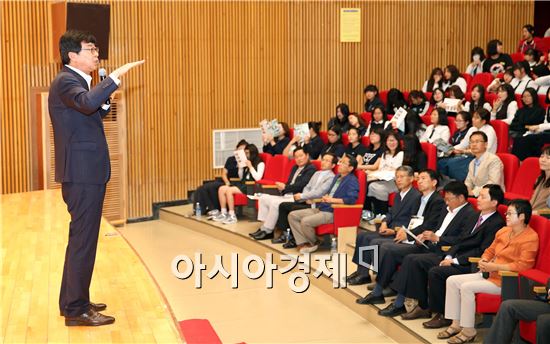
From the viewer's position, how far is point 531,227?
4.59 m

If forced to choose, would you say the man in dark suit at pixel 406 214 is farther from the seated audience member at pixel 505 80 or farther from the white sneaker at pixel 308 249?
the seated audience member at pixel 505 80

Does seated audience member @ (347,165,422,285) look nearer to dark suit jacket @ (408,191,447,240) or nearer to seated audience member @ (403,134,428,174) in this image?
dark suit jacket @ (408,191,447,240)

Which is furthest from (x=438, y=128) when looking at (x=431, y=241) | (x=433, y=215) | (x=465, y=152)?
(x=431, y=241)

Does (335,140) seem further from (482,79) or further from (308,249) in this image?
(482,79)

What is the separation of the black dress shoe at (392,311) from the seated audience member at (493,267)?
0.47m

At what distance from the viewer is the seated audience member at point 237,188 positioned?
26.4 ft

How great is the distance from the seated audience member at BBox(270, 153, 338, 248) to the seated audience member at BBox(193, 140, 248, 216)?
54.3 inches

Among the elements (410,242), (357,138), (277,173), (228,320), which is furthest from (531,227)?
(277,173)

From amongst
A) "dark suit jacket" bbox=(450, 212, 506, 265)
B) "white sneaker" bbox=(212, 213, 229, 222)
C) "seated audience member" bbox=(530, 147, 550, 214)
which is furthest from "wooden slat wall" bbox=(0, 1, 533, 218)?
"dark suit jacket" bbox=(450, 212, 506, 265)

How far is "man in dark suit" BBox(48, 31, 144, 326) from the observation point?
307 cm

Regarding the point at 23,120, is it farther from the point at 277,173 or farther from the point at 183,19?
the point at 277,173

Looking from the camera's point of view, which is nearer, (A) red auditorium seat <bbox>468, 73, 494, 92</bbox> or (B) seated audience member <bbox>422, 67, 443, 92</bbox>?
(A) red auditorium seat <bbox>468, 73, 494, 92</bbox>

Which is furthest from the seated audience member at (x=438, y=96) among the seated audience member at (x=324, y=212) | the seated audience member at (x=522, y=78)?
the seated audience member at (x=324, y=212)

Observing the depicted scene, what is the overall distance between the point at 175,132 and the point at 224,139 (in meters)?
0.64
